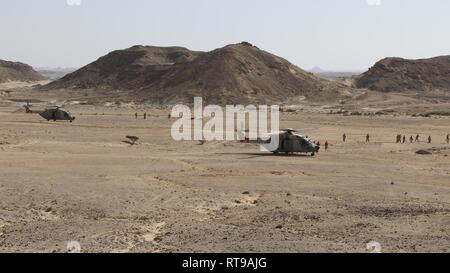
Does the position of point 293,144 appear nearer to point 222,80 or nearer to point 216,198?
point 216,198

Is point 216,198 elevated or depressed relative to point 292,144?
depressed

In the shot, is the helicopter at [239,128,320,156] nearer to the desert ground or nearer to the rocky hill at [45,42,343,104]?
the desert ground

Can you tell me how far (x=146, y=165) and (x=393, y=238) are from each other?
13554mm

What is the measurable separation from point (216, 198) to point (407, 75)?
94.3 m

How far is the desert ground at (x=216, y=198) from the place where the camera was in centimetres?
1310

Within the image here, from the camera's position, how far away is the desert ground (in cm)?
1310

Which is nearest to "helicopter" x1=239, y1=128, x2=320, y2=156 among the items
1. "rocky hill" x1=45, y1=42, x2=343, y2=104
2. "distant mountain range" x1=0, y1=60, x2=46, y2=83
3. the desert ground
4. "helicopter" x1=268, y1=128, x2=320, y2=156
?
"helicopter" x1=268, y1=128, x2=320, y2=156

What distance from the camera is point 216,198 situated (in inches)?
707

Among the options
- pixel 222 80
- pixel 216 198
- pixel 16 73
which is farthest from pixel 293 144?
pixel 16 73

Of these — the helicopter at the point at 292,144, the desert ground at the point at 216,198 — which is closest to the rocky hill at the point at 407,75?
the desert ground at the point at 216,198

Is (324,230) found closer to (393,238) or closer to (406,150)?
(393,238)

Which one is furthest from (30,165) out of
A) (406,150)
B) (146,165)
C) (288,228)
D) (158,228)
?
(406,150)

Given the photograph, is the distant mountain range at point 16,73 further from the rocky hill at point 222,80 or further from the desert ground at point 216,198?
the desert ground at point 216,198

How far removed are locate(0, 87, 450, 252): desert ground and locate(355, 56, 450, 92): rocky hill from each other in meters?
70.1
